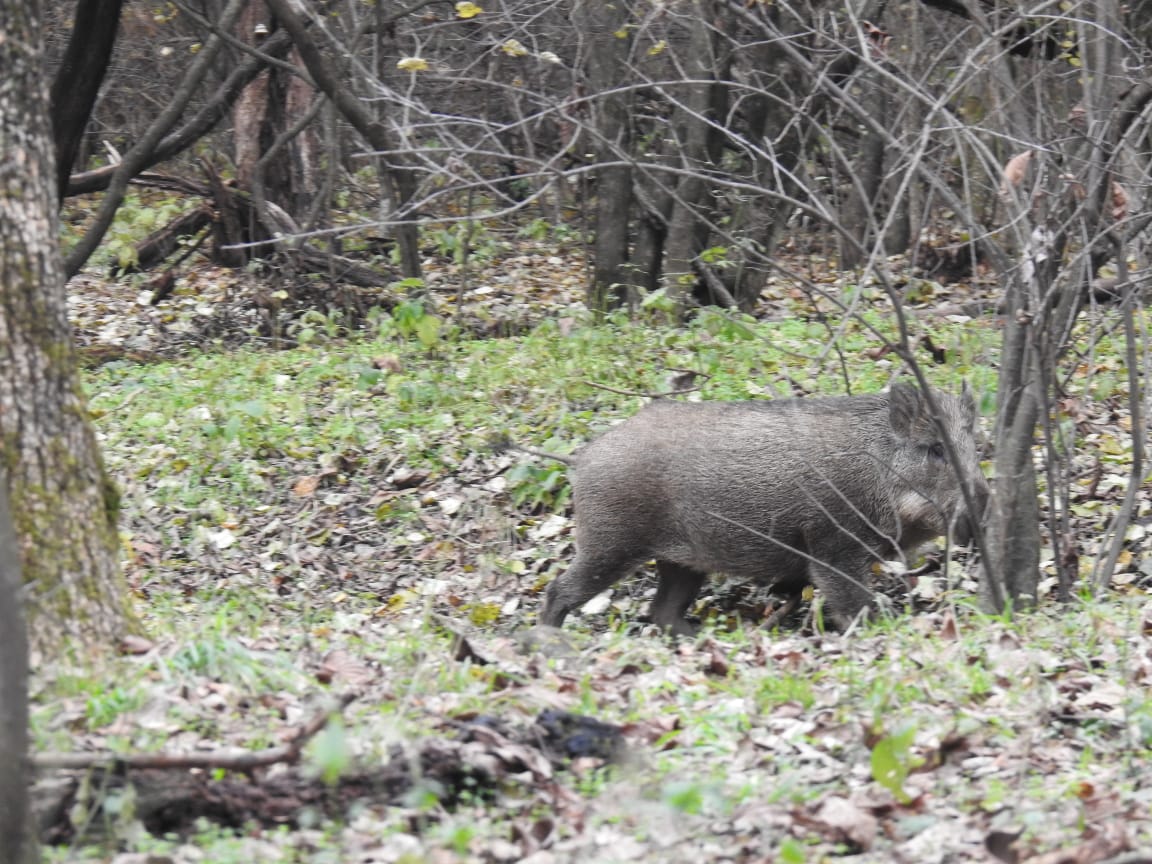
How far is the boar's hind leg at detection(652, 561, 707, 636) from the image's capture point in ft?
23.8

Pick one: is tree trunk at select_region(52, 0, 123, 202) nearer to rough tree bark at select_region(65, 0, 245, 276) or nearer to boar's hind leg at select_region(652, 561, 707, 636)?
rough tree bark at select_region(65, 0, 245, 276)

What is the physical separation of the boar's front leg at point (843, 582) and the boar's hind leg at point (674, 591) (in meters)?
0.61

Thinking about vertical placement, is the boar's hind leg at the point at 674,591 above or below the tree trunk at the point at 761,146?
below

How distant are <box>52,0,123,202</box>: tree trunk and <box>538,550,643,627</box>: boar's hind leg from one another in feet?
17.3

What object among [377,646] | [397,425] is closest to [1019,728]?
[377,646]

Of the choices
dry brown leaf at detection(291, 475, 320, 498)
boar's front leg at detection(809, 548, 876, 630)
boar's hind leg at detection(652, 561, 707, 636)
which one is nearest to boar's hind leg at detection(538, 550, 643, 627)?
boar's hind leg at detection(652, 561, 707, 636)

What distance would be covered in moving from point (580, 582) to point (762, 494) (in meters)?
1.02

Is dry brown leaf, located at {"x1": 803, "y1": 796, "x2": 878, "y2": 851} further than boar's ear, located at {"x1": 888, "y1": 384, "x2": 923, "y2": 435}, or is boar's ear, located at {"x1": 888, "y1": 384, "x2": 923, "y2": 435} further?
boar's ear, located at {"x1": 888, "y1": 384, "x2": 923, "y2": 435}

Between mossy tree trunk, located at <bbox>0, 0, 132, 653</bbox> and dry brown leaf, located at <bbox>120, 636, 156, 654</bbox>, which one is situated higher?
mossy tree trunk, located at <bbox>0, 0, 132, 653</bbox>

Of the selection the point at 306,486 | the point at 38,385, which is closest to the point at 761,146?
the point at 306,486

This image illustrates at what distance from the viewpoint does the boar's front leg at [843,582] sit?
6.93m

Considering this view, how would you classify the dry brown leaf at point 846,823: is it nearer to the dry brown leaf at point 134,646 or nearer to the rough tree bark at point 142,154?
the dry brown leaf at point 134,646

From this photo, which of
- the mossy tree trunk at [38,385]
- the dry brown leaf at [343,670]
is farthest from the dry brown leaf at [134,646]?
the dry brown leaf at [343,670]

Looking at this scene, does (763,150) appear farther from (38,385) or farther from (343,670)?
(38,385)
